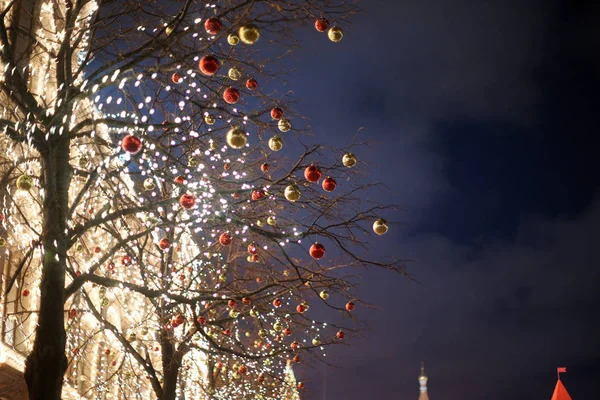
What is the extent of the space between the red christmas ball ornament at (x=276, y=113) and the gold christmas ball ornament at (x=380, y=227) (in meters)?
1.82

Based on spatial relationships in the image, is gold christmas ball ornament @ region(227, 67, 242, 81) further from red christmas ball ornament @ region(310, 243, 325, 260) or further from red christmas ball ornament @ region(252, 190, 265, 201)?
red christmas ball ornament @ region(310, 243, 325, 260)

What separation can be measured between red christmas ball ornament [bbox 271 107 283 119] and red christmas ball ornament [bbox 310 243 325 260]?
1.68 m

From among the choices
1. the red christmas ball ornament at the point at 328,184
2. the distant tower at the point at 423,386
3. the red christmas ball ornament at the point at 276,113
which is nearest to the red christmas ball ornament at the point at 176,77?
the red christmas ball ornament at the point at 276,113

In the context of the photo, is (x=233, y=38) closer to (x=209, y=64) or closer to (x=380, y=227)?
(x=209, y=64)

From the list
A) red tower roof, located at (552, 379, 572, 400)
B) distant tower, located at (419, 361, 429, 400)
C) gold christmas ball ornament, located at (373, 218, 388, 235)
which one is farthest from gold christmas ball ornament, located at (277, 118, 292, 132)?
distant tower, located at (419, 361, 429, 400)

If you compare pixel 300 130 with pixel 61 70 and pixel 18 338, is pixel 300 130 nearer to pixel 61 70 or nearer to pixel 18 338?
pixel 61 70

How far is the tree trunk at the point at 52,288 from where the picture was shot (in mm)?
6406

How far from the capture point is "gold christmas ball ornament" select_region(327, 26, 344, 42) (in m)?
7.12

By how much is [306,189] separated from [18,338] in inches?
333

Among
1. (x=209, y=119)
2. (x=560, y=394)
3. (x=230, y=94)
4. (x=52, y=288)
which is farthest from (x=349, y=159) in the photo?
(x=560, y=394)

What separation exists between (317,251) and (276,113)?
Result: 180 cm

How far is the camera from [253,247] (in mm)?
8953

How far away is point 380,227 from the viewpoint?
7.59 metres

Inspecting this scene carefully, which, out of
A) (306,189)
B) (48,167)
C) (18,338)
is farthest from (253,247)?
(18,338)
